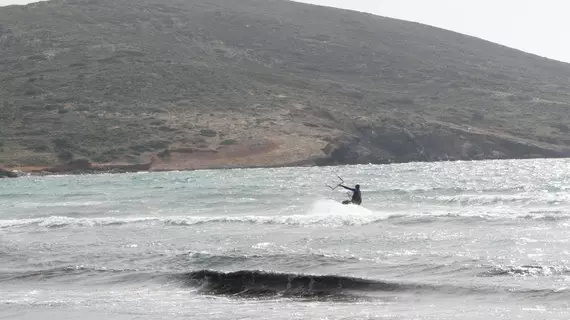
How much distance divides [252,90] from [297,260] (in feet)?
326

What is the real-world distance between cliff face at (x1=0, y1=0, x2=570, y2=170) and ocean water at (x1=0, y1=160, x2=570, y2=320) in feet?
181

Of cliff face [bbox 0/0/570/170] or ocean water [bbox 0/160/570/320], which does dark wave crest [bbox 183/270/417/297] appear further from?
cliff face [bbox 0/0/570/170]

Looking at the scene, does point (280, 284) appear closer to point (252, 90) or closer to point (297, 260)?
point (297, 260)

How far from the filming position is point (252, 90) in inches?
4660

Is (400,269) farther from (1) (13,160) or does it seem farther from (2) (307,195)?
(1) (13,160)

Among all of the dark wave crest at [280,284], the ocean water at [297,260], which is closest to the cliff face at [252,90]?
the ocean water at [297,260]

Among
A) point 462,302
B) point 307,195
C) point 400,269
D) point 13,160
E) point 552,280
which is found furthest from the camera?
point 13,160

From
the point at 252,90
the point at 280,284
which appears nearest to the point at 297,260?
the point at 280,284

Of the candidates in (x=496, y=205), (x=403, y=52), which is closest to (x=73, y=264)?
(x=496, y=205)

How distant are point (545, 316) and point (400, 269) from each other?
5.36m

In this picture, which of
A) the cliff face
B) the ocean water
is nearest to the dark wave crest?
the ocean water

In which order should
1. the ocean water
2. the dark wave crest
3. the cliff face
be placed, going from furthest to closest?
the cliff face
the dark wave crest
the ocean water

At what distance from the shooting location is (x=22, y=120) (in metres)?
101

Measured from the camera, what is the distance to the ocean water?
14.8 m
